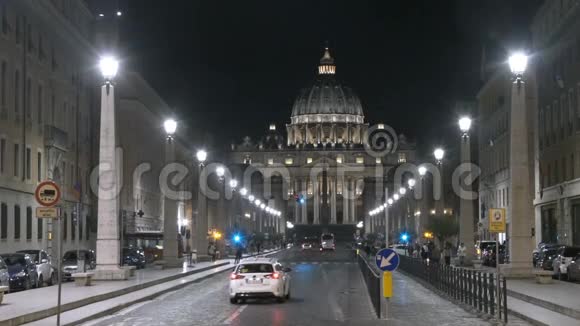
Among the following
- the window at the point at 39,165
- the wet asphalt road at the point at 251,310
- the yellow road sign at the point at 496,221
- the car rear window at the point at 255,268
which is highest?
the window at the point at 39,165

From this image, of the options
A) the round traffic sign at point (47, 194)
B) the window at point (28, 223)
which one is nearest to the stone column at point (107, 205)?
the window at point (28, 223)

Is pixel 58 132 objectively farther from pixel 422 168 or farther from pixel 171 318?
pixel 171 318

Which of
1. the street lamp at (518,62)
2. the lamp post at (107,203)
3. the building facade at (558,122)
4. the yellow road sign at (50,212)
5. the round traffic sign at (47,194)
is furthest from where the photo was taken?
the building facade at (558,122)

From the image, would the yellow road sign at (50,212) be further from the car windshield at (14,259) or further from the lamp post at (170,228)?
the lamp post at (170,228)

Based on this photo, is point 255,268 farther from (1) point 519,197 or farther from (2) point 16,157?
(2) point 16,157

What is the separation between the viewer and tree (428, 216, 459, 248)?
71125 millimetres

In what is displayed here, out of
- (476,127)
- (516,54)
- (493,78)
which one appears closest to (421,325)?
(516,54)

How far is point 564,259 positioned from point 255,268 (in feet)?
56.4

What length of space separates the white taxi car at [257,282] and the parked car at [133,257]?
2931cm

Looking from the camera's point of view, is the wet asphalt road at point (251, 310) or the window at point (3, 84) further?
the window at point (3, 84)

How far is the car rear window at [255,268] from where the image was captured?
3122cm

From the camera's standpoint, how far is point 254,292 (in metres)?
30.6

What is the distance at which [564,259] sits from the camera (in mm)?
43719

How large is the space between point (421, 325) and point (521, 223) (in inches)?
628
